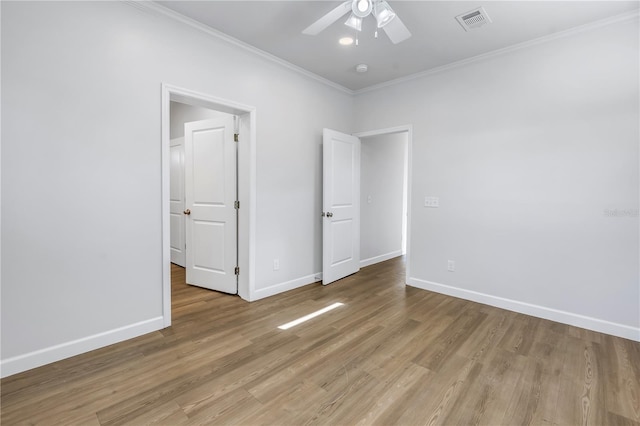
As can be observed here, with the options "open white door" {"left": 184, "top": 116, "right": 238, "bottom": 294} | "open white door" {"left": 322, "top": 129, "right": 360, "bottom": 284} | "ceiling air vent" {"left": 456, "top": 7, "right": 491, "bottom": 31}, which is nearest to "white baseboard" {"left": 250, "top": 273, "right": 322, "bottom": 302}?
Answer: "open white door" {"left": 322, "top": 129, "right": 360, "bottom": 284}

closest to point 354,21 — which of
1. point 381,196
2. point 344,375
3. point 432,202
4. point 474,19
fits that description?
point 474,19

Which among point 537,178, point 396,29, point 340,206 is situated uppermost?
point 396,29

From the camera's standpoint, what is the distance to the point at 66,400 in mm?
1723

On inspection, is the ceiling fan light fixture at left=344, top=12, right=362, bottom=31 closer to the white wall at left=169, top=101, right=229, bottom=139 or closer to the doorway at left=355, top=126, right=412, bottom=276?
the doorway at left=355, top=126, right=412, bottom=276

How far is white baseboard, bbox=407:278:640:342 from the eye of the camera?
2.56 m

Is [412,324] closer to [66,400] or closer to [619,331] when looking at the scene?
[619,331]

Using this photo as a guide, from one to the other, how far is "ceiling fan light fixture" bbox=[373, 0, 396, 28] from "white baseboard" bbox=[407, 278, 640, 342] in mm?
2898

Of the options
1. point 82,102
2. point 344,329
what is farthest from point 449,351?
point 82,102

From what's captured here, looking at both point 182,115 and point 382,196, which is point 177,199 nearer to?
point 182,115

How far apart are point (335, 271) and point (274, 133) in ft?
6.54

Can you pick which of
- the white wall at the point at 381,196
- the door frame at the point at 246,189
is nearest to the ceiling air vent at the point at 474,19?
the white wall at the point at 381,196

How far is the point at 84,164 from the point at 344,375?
2398mm

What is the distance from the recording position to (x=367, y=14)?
2.12 meters

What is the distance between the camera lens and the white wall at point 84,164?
1937 millimetres
